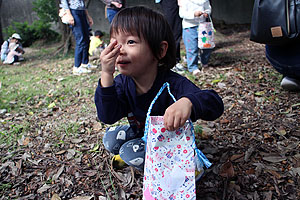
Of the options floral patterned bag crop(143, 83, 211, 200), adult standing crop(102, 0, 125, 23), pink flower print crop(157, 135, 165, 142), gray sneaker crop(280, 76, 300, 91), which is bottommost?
gray sneaker crop(280, 76, 300, 91)

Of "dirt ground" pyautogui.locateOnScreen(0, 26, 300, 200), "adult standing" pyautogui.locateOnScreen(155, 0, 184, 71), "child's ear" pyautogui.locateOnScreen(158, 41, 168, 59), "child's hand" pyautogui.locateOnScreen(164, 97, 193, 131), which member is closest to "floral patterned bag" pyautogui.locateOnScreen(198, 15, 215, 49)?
"adult standing" pyautogui.locateOnScreen(155, 0, 184, 71)

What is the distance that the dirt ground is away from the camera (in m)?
1.66

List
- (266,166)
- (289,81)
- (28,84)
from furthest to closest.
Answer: (28,84), (289,81), (266,166)

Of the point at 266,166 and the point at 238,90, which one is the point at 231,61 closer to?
the point at 238,90

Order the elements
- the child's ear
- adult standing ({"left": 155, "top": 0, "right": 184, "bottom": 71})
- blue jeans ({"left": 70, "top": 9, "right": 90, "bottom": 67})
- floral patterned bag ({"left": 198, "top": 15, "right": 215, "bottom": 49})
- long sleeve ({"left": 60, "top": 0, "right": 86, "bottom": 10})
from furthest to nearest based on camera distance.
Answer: blue jeans ({"left": 70, "top": 9, "right": 90, "bottom": 67}) → long sleeve ({"left": 60, "top": 0, "right": 86, "bottom": 10}) → adult standing ({"left": 155, "top": 0, "right": 184, "bottom": 71}) → floral patterned bag ({"left": 198, "top": 15, "right": 215, "bottom": 49}) → the child's ear

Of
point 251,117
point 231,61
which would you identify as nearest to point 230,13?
point 231,61

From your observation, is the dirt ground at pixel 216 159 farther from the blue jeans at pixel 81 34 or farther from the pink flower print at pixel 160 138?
the blue jeans at pixel 81 34

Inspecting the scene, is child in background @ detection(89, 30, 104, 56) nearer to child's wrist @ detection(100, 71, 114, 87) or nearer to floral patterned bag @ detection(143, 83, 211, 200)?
child's wrist @ detection(100, 71, 114, 87)

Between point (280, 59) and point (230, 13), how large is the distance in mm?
7423

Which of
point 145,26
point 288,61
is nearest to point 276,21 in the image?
point 288,61

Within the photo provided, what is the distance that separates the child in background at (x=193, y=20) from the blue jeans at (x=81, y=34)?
192cm

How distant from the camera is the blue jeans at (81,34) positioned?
4.64m

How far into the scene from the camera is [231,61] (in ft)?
14.4

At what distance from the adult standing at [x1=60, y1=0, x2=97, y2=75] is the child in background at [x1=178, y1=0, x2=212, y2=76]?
191cm
